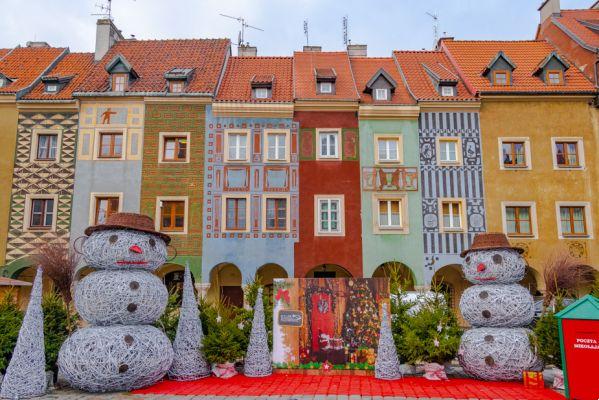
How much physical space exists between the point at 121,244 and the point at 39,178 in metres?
12.7

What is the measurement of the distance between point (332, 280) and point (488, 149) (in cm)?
1222

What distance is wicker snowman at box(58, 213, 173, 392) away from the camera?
31.7 ft

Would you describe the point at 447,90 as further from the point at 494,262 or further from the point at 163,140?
the point at 494,262

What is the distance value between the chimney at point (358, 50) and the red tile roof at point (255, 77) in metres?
3.40

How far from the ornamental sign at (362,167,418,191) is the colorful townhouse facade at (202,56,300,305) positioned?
111 inches

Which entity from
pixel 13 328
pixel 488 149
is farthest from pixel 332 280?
pixel 488 149

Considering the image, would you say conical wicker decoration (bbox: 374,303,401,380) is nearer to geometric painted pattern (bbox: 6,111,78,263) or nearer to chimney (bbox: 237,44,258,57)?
geometric painted pattern (bbox: 6,111,78,263)

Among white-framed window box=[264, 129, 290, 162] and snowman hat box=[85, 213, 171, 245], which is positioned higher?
white-framed window box=[264, 129, 290, 162]

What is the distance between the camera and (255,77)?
22.9 metres

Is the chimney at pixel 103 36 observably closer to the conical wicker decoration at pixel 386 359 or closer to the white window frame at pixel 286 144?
the white window frame at pixel 286 144

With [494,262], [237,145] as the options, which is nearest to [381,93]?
[237,145]

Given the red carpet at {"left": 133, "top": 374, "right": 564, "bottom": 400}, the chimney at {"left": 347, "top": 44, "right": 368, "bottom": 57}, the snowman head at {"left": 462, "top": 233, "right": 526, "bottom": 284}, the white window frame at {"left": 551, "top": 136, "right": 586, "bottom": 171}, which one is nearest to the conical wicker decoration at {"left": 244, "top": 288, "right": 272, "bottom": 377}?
the red carpet at {"left": 133, "top": 374, "right": 564, "bottom": 400}

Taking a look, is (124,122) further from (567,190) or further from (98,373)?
(567,190)

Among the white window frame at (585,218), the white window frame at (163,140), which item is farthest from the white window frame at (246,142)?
the white window frame at (585,218)
